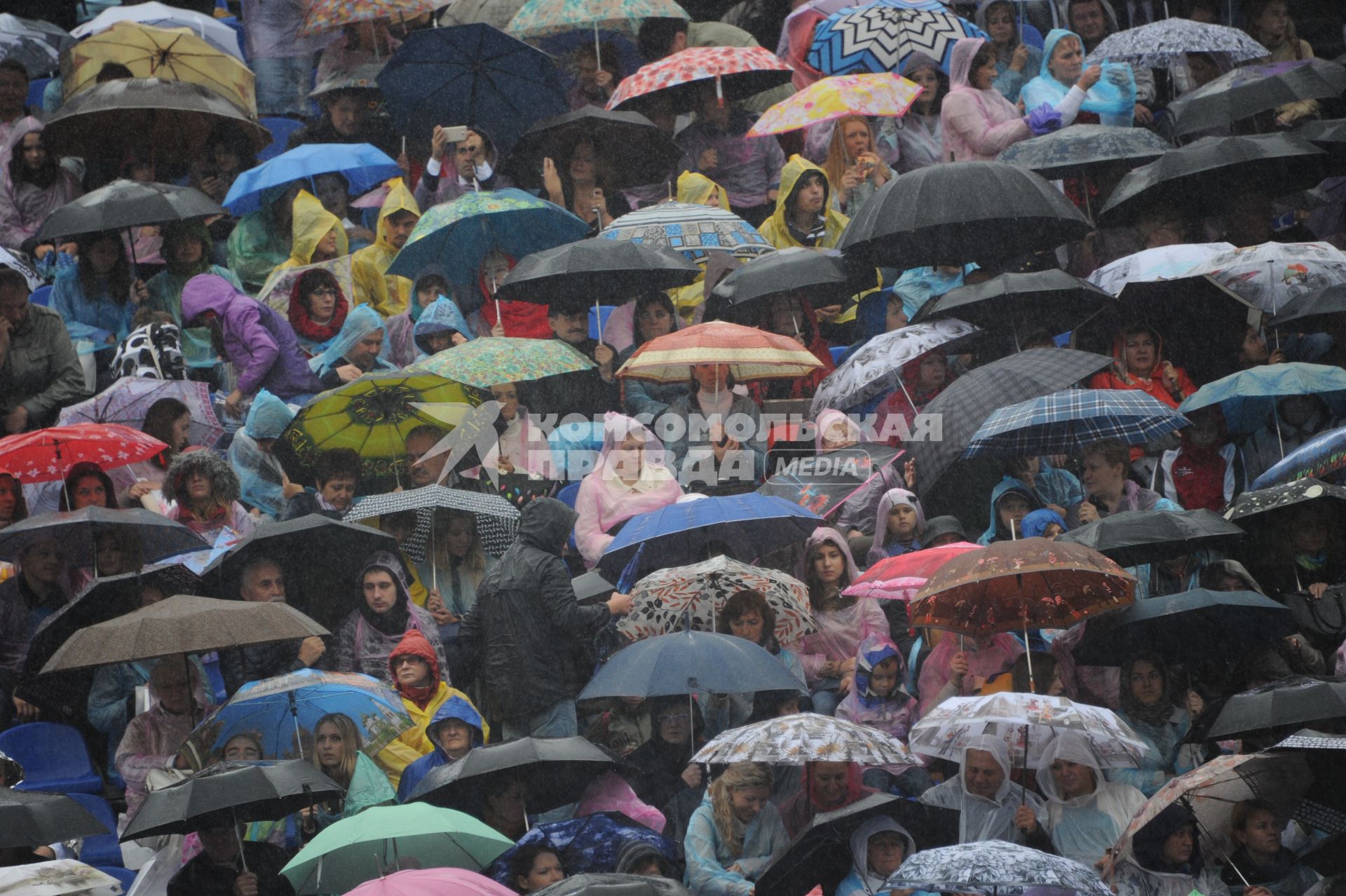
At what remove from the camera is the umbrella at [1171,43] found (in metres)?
15.2

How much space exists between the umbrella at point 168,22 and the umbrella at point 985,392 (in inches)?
324

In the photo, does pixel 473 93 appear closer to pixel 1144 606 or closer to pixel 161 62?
pixel 161 62

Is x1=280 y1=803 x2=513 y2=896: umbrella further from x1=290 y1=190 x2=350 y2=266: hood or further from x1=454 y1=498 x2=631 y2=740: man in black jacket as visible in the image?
x1=290 y1=190 x2=350 y2=266: hood

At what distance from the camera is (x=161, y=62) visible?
1627cm

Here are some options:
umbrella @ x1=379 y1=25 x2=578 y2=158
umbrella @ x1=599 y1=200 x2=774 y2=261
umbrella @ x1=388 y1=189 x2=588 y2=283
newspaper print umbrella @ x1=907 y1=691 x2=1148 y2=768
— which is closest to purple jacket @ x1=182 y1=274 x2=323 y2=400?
umbrella @ x1=388 y1=189 x2=588 y2=283

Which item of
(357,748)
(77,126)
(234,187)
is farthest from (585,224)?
(357,748)

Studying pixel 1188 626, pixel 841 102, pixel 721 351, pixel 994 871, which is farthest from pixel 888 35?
pixel 994 871

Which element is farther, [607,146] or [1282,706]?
[607,146]

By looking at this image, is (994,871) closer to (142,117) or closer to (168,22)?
(142,117)

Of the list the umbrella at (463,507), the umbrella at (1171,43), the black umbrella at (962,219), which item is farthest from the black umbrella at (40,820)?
the umbrella at (1171,43)

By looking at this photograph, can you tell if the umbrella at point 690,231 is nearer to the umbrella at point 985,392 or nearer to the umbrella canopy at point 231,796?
the umbrella at point 985,392

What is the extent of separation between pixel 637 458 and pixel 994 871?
4399mm

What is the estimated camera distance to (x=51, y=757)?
33.6 ft

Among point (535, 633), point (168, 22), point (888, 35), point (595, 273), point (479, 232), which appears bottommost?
point (535, 633)
